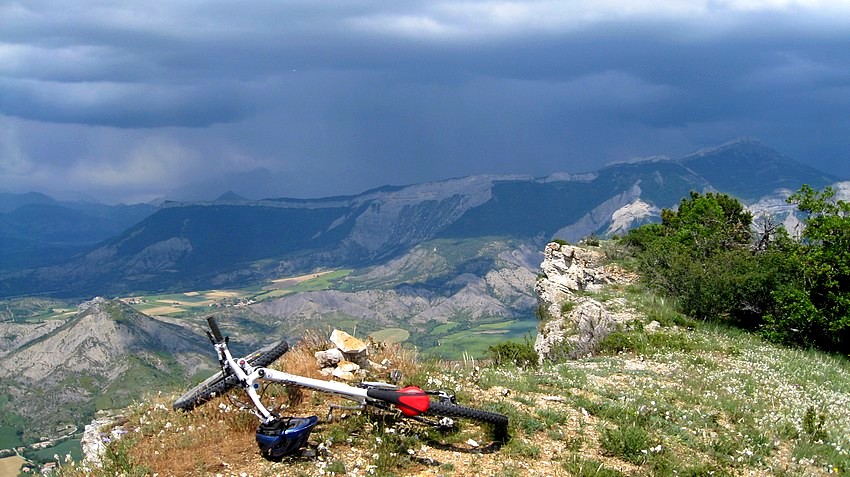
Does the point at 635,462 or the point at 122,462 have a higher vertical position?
the point at 122,462

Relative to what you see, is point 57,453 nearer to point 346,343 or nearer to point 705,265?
point 346,343

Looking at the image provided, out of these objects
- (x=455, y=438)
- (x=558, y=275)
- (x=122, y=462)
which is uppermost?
(x=122, y=462)

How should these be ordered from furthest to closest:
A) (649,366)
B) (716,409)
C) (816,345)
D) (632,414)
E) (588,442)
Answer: (816,345) → (649,366) → (716,409) → (632,414) → (588,442)

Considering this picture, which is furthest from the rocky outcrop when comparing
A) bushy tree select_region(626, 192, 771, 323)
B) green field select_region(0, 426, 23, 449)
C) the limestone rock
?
green field select_region(0, 426, 23, 449)

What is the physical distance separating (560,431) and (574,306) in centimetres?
1938

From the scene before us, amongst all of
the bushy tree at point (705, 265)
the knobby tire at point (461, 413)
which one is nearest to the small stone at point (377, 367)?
the knobby tire at point (461, 413)

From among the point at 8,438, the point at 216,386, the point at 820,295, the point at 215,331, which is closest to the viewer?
the point at 215,331

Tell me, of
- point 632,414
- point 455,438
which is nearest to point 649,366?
point 632,414

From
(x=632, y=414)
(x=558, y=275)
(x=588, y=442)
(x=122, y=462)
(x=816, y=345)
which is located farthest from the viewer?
(x=558, y=275)

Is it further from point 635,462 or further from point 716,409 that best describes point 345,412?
point 716,409

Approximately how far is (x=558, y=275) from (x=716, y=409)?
31.3m

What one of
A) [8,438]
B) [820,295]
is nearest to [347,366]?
[820,295]

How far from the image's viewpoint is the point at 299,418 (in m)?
9.80

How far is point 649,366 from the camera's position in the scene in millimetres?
17891
